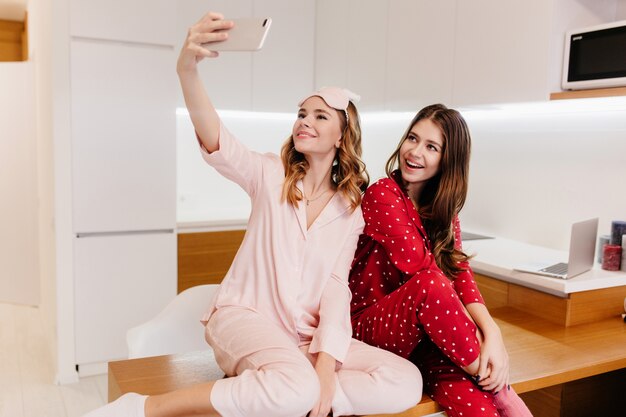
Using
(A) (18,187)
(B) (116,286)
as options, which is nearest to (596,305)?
(B) (116,286)

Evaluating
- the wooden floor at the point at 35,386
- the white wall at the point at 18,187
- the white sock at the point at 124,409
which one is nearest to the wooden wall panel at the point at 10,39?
the white wall at the point at 18,187

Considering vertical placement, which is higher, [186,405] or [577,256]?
[577,256]

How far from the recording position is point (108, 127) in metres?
2.90

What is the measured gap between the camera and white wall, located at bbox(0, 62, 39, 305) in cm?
436

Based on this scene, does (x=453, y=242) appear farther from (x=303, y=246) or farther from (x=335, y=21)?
(x=335, y=21)

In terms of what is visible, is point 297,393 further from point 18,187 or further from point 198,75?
point 18,187

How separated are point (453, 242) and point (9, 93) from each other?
392 cm

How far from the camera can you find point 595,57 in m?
2.10

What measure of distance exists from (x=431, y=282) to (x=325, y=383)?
0.35 meters

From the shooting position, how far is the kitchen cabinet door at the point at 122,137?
2836 mm

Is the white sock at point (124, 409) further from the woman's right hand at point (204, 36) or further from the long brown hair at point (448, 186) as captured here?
the long brown hair at point (448, 186)

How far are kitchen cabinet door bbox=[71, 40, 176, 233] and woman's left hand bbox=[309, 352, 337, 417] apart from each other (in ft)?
6.16

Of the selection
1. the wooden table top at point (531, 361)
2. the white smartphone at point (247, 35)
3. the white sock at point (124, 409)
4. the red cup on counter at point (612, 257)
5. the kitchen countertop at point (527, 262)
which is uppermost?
the white smartphone at point (247, 35)

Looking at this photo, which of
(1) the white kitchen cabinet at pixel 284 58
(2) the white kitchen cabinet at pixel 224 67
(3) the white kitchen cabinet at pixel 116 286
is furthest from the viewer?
(1) the white kitchen cabinet at pixel 284 58
